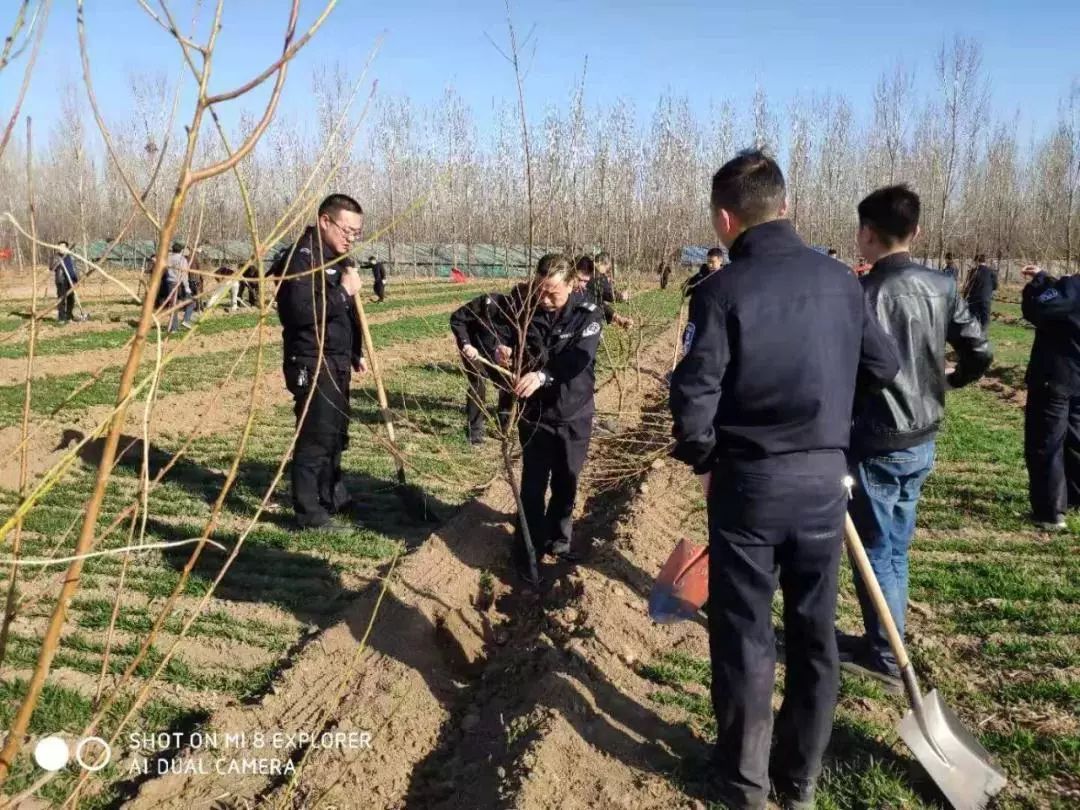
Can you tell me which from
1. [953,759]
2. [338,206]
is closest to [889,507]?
[953,759]

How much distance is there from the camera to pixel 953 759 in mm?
3016

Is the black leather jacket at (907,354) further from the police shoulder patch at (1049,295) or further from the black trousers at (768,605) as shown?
the police shoulder patch at (1049,295)

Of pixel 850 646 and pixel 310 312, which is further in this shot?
pixel 310 312

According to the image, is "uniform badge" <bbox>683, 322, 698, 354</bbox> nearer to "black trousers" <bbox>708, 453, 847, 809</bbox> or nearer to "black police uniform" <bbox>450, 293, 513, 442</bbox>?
"black trousers" <bbox>708, 453, 847, 809</bbox>

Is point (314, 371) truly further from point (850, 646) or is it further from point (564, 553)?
point (850, 646)

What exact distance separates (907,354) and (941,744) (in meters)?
1.55

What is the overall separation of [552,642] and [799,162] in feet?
105

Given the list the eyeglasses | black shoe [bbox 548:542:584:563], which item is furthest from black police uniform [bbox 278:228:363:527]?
black shoe [bbox 548:542:584:563]

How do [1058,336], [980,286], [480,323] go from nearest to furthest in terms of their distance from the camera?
[1058,336] < [480,323] < [980,286]

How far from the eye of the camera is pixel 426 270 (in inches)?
1852

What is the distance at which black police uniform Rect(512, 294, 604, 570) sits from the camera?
498 centimetres

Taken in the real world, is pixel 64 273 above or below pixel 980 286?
above

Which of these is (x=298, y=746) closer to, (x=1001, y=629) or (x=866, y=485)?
(x=866, y=485)

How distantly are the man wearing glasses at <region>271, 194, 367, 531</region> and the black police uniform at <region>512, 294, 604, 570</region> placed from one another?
1.25 metres
